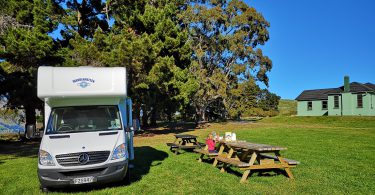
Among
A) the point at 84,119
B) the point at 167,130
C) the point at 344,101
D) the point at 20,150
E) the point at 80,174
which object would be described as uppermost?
the point at 344,101

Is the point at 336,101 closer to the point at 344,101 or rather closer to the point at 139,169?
the point at 344,101

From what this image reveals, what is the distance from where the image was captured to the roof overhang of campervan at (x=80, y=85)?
8.64m

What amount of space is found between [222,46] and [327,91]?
1524cm

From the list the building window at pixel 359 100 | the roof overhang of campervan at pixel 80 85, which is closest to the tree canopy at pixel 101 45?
the roof overhang of campervan at pixel 80 85

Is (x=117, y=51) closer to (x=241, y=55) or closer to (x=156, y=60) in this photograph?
(x=156, y=60)

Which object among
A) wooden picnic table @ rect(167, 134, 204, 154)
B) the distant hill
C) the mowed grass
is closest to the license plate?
the mowed grass

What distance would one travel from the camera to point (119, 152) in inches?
313

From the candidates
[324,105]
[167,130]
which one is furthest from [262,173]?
[324,105]

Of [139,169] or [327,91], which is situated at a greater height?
[327,91]

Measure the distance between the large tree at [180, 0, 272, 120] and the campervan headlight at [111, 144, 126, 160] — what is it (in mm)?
33003

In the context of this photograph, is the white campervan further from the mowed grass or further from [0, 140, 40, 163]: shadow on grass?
[0, 140, 40, 163]: shadow on grass

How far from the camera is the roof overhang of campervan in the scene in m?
8.64

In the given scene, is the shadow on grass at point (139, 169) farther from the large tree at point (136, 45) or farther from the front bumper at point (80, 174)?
the large tree at point (136, 45)

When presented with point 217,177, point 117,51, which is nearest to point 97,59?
point 117,51
